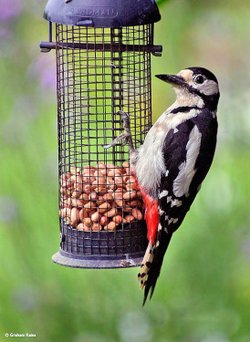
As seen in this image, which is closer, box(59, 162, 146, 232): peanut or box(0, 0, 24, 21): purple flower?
box(59, 162, 146, 232): peanut

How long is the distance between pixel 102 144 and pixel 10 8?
1.65 meters

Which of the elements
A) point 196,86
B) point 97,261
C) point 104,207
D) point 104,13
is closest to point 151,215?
point 104,207

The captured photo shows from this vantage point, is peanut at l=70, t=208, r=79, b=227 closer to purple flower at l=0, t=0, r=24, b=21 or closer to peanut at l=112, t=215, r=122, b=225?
peanut at l=112, t=215, r=122, b=225

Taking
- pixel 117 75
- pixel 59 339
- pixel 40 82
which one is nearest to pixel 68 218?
pixel 117 75

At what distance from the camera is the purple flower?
20.8 ft

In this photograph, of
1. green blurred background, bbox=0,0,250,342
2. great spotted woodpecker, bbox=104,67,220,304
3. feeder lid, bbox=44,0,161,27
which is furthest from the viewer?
green blurred background, bbox=0,0,250,342

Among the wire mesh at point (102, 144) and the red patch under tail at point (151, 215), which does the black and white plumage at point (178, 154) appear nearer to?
the red patch under tail at point (151, 215)

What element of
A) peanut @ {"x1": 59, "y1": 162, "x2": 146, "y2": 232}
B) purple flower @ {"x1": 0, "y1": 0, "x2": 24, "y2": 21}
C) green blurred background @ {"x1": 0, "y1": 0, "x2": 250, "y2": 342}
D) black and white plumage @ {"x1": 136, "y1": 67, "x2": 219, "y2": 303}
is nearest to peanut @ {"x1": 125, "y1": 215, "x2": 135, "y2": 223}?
peanut @ {"x1": 59, "y1": 162, "x2": 146, "y2": 232}

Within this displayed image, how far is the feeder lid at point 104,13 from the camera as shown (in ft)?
14.6

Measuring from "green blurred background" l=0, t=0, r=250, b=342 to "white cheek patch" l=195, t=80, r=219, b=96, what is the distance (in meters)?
0.80

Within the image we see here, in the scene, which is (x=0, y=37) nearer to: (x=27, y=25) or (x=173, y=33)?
(x=27, y=25)

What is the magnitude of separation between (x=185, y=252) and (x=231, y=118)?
2.44 ft

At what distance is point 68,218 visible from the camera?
5035 mm

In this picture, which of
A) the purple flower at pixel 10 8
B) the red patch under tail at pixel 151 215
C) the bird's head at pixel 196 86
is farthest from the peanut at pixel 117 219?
the purple flower at pixel 10 8
